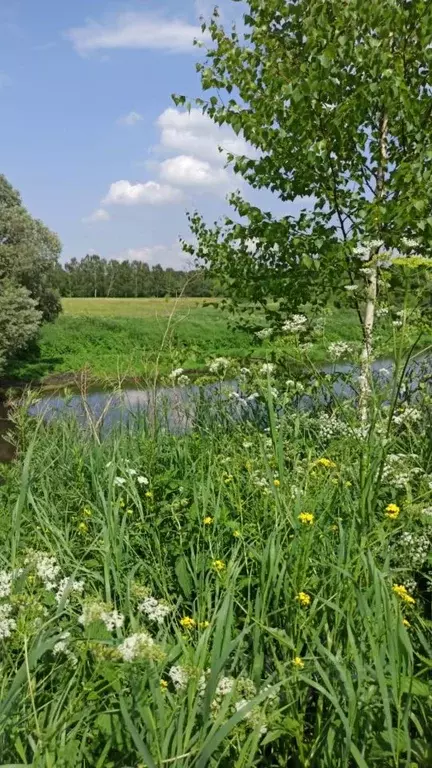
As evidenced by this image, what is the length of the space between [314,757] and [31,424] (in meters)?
4.10

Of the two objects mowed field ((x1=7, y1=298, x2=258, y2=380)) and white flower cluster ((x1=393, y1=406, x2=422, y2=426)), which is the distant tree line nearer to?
mowed field ((x1=7, y1=298, x2=258, y2=380))

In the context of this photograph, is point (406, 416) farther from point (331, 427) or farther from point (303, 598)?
point (303, 598)

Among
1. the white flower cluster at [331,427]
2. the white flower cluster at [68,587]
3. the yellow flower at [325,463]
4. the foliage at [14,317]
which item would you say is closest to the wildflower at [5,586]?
the white flower cluster at [68,587]

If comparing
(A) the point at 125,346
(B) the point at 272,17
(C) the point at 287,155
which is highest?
(B) the point at 272,17

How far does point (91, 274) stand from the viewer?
6225 cm

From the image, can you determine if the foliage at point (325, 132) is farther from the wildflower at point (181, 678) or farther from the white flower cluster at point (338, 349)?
the wildflower at point (181, 678)

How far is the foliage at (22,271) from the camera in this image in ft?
78.3

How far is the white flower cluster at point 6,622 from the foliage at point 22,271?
20990 mm

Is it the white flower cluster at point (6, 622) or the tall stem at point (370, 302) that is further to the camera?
the tall stem at point (370, 302)

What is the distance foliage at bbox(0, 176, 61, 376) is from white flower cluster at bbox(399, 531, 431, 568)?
68.2 ft

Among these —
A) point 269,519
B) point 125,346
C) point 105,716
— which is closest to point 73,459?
point 269,519

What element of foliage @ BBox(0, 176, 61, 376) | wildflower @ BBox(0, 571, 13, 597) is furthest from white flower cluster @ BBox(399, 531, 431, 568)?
foliage @ BBox(0, 176, 61, 376)

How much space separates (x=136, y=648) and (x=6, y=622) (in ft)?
1.57

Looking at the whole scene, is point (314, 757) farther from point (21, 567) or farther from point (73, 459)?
point (73, 459)
